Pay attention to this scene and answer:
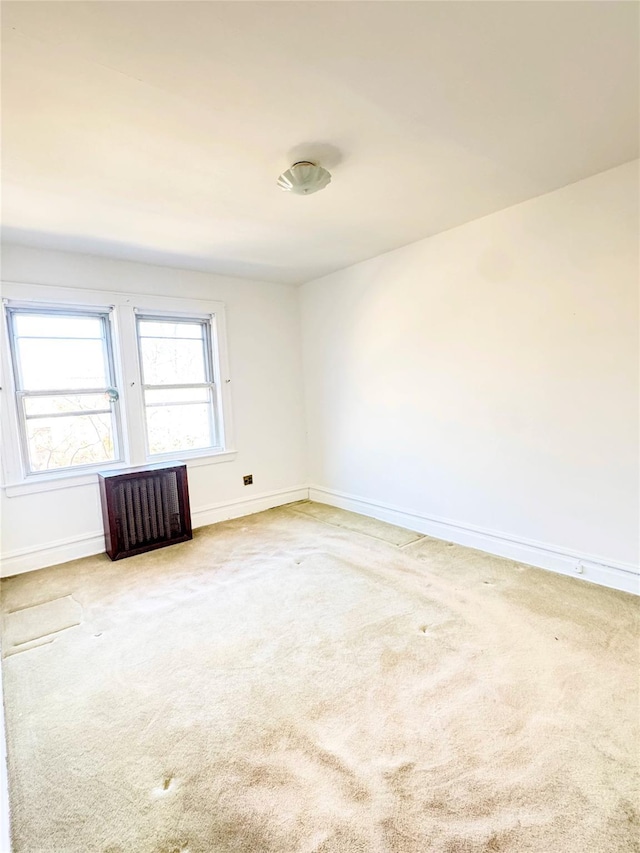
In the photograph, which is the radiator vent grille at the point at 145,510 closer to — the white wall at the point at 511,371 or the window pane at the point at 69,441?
the window pane at the point at 69,441

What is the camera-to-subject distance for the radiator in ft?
10.3

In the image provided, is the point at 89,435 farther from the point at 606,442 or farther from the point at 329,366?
the point at 606,442

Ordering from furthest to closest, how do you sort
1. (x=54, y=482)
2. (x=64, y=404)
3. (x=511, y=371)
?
(x=64, y=404) < (x=54, y=482) < (x=511, y=371)

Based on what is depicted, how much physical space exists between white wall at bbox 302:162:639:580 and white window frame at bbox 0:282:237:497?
1.24m

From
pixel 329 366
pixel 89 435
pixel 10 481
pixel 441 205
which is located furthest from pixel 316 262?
pixel 10 481

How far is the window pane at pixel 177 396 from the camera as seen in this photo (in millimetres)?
3625

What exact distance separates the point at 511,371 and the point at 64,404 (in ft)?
11.0

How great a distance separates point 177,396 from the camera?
3.78 metres

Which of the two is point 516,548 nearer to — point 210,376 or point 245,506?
point 245,506

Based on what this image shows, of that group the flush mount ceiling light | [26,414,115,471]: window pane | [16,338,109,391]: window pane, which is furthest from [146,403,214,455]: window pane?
the flush mount ceiling light

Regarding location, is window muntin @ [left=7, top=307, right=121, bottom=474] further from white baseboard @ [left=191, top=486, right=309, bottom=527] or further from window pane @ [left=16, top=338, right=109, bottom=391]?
white baseboard @ [left=191, top=486, right=309, bottom=527]

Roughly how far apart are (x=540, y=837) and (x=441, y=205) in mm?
2911

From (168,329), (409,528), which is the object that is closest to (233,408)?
(168,329)

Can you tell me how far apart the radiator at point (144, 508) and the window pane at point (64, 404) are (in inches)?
22.0
